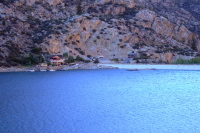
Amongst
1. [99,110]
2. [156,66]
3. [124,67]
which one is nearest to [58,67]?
[124,67]

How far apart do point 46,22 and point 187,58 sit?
41.1 meters

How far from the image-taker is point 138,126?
826 inches

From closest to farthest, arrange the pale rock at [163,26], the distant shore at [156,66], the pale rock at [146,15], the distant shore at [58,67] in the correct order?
the distant shore at [58,67], the distant shore at [156,66], the pale rock at [163,26], the pale rock at [146,15]

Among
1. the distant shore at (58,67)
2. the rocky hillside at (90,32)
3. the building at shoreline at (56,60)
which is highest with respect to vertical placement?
the rocky hillside at (90,32)

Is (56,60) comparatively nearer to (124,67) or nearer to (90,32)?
(124,67)

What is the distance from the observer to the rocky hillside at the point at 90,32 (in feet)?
243

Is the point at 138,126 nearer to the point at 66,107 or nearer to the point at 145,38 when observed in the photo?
the point at 66,107

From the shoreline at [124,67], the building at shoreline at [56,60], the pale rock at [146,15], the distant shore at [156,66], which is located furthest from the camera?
the pale rock at [146,15]

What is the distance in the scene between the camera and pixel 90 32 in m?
83.7

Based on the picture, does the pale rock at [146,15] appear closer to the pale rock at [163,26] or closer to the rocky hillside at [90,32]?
the rocky hillside at [90,32]

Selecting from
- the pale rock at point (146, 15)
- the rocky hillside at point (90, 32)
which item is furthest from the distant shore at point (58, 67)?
the pale rock at point (146, 15)

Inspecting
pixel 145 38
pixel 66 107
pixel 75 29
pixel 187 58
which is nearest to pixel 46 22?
pixel 75 29

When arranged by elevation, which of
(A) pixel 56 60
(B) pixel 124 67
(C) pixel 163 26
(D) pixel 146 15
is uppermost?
(D) pixel 146 15

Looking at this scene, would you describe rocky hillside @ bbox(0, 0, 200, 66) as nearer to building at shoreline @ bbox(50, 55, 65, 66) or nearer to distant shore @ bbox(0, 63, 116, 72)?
distant shore @ bbox(0, 63, 116, 72)
